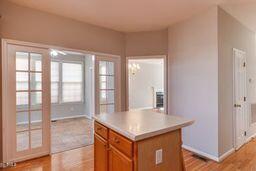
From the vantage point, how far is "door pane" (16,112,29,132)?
2.85m

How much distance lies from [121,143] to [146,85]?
7.59 m

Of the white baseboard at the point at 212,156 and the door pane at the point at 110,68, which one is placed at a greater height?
the door pane at the point at 110,68

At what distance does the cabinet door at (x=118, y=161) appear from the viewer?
142 centimetres

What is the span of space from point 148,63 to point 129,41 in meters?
4.88

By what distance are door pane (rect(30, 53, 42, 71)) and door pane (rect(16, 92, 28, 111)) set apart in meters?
0.48

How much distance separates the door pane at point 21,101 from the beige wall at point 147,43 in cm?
253

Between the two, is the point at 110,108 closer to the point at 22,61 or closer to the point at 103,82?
the point at 103,82

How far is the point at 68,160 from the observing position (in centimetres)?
297

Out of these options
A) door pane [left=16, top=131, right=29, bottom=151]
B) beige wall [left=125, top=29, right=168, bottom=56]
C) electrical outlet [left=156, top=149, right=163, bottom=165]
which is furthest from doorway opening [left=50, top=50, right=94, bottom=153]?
electrical outlet [left=156, top=149, right=163, bottom=165]

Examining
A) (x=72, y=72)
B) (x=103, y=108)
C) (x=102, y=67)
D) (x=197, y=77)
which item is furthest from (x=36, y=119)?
(x=72, y=72)

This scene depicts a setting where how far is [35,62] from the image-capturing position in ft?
9.93

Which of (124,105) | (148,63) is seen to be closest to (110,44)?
(124,105)

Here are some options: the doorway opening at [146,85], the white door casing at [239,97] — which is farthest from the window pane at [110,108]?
the doorway opening at [146,85]

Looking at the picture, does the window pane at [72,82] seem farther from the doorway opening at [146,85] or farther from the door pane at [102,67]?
the door pane at [102,67]
